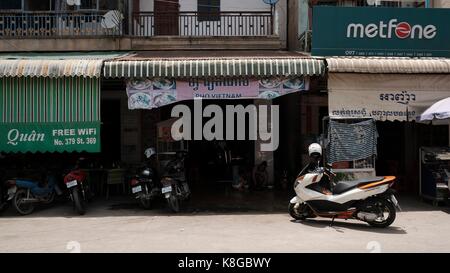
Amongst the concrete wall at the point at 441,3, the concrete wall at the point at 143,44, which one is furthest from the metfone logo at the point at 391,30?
the concrete wall at the point at 441,3

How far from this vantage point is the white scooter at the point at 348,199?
7.54m

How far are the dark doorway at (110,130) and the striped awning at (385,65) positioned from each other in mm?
6884

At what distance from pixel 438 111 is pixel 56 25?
1006 centimetres

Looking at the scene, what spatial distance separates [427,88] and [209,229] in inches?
218

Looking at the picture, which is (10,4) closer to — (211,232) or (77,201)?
(77,201)

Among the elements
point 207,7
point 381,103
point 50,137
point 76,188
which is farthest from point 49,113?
point 381,103

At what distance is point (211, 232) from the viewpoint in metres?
7.41

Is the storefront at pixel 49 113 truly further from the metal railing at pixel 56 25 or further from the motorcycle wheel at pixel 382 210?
the motorcycle wheel at pixel 382 210

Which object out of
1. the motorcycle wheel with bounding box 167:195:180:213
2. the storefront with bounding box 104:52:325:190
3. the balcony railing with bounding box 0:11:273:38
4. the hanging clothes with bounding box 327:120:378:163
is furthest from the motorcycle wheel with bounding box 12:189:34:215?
the hanging clothes with bounding box 327:120:378:163

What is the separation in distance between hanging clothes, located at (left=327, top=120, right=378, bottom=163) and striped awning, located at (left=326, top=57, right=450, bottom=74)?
1.10 meters

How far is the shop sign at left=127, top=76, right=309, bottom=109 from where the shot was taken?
30.7 feet

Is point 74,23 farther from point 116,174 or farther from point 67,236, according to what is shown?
point 67,236

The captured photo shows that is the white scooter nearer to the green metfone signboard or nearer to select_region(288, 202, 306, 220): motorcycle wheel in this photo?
select_region(288, 202, 306, 220): motorcycle wheel

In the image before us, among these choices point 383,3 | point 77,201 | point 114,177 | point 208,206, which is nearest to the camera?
point 77,201
